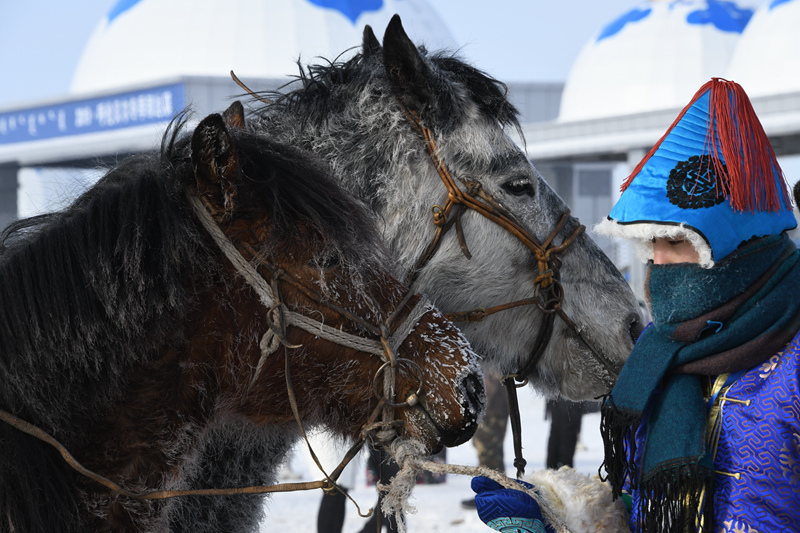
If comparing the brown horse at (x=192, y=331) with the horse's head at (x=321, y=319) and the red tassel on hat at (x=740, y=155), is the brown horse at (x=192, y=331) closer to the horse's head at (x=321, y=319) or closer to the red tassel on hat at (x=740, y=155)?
the horse's head at (x=321, y=319)

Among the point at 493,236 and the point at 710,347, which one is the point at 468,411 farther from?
the point at 493,236

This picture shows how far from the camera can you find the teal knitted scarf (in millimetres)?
1784

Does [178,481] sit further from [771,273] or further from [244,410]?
[771,273]

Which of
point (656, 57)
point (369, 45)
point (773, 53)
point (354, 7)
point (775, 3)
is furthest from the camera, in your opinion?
point (354, 7)

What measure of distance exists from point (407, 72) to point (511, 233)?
69 cm

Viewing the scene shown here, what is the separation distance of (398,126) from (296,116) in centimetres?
42

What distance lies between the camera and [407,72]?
8.96 ft

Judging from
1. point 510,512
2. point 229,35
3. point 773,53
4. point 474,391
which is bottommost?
point 510,512

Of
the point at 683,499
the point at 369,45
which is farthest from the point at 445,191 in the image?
the point at 683,499

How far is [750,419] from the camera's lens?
1769mm

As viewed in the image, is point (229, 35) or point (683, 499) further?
point (229, 35)

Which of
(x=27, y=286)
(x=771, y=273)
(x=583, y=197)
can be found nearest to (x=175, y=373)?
(x=27, y=286)

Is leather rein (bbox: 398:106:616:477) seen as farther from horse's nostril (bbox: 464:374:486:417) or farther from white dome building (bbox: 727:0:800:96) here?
white dome building (bbox: 727:0:800:96)

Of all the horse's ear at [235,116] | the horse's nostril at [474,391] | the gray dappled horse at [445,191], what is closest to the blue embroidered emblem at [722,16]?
the gray dappled horse at [445,191]
